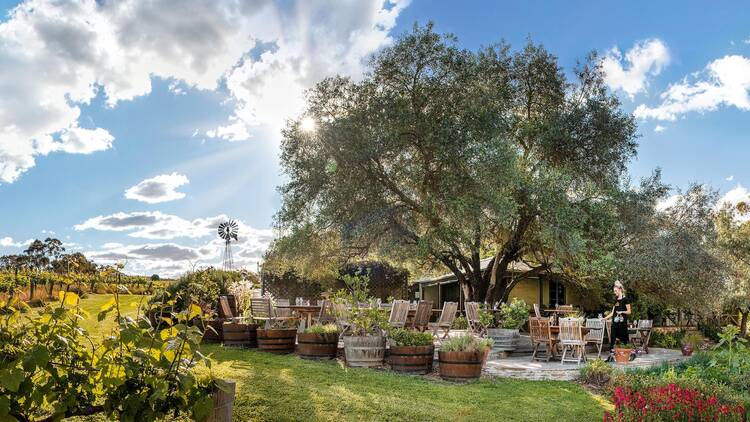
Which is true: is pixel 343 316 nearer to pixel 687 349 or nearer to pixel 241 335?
pixel 241 335

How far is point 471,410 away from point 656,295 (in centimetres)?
1265

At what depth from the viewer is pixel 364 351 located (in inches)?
368

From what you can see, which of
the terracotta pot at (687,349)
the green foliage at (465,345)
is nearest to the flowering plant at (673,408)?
the green foliage at (465,345)

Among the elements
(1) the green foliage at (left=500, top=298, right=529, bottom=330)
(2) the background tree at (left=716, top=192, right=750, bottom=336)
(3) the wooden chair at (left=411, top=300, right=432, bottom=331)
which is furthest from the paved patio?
(2) the background tree at (left=716, top=192, right=750, bottom=336)

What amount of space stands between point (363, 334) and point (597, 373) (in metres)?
3.56

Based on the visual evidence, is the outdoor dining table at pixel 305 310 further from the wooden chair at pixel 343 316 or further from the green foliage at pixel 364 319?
the green foliage at pixel 364 319

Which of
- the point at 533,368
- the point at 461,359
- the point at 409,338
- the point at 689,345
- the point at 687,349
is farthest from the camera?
the point at 689,345

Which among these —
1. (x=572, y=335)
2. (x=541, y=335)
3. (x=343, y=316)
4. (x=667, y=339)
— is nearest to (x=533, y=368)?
(x=572, y=335)

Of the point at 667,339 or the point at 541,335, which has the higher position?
the point at 541,335

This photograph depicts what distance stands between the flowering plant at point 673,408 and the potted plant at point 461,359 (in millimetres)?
3193

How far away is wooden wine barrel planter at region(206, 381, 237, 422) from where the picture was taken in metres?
4.08

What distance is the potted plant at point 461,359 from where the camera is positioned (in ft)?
28.2

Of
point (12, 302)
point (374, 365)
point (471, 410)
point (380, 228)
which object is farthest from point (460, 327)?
point (12, 302)

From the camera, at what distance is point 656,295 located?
56.2ft
